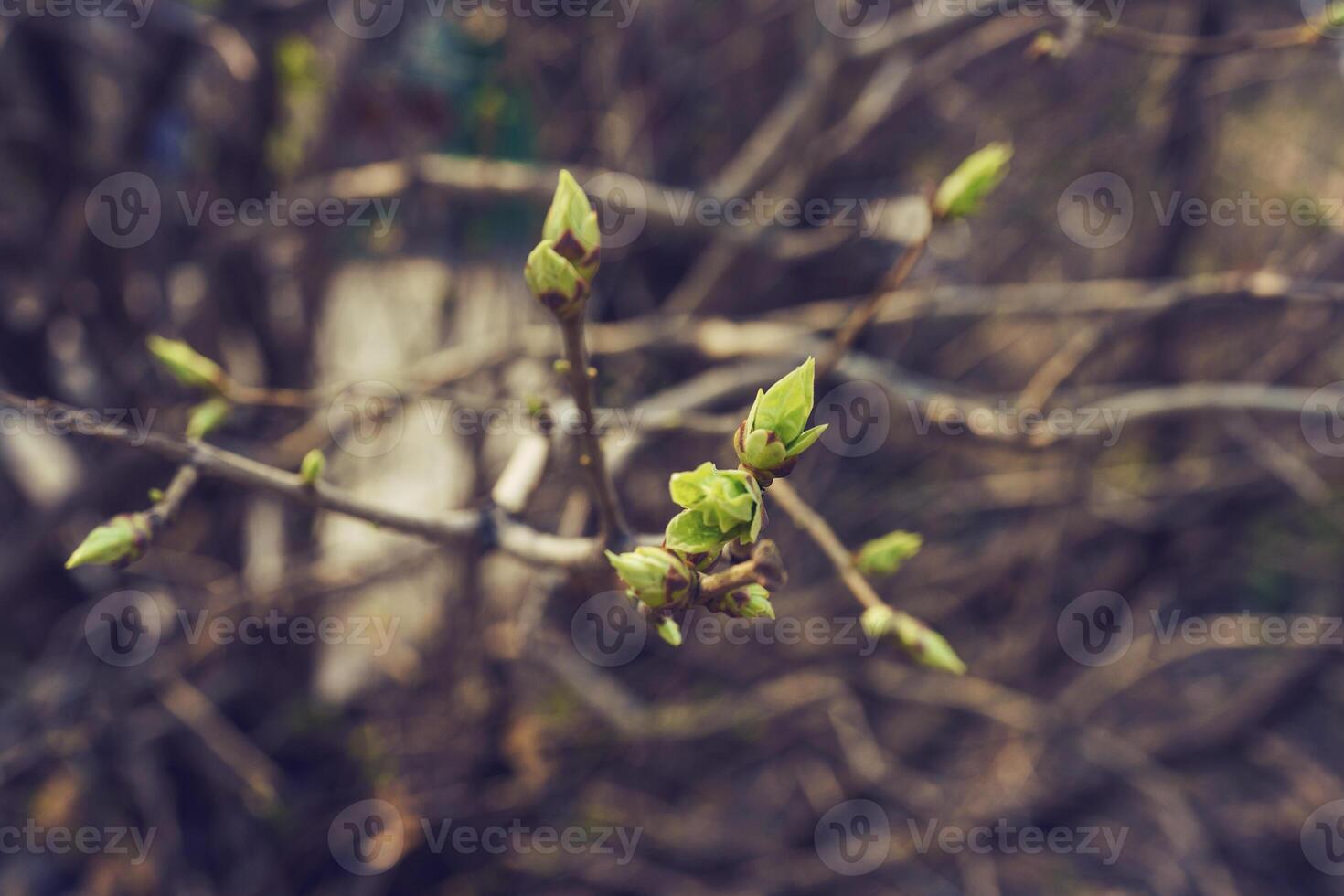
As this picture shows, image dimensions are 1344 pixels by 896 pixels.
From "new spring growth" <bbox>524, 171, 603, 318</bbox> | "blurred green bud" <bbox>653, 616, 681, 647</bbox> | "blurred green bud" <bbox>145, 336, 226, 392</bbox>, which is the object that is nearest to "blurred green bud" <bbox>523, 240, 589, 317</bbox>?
"new spring growth" <bbox>524, 171, 603, 318</bbox>

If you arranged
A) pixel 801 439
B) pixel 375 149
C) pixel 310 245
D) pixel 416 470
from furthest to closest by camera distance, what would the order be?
pixel 416 470 → pixel 375 149 → pixel 310 245 → pixel 801 439

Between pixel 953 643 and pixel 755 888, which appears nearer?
pixel 755 888

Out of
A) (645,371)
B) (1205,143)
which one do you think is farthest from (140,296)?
(1205,143)

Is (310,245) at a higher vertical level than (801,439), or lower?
lower

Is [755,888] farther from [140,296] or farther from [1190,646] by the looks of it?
[140,296]

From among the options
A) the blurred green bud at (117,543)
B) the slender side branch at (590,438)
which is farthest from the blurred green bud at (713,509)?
the blurred green bud at (117,543)

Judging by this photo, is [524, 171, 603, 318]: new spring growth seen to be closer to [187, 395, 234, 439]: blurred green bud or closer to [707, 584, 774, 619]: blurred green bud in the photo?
[707, 584, 774, 619]: blurred green bud

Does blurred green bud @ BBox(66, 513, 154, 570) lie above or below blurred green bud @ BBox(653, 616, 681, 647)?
below
